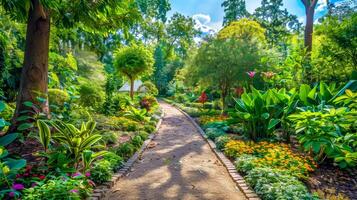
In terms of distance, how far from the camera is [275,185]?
341cm

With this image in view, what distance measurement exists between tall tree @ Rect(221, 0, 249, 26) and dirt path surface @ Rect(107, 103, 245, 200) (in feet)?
88.1

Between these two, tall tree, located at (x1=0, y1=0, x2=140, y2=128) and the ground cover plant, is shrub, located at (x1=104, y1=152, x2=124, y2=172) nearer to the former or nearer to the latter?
the ground cover plant

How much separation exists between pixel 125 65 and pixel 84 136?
1006 centimetres

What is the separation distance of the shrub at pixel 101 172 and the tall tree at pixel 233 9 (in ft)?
94.7

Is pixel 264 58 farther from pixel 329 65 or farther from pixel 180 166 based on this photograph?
pixel 180 166

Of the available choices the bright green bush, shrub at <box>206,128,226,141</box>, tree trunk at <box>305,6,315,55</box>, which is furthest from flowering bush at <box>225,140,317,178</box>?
tree trunk at <box>305,6,315,55</box>

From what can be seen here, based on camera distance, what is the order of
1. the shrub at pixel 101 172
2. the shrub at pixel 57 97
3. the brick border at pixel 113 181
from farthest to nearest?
the shrub at pixel 57 97 < the shrub at pixel 101 172 < the brick border at pixel 113 181

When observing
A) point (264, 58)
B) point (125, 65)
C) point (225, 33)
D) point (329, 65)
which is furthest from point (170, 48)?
point (329, 65)

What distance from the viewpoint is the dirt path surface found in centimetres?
355

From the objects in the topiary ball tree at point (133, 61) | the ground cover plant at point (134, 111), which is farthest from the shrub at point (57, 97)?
the topiary ball tree at point (133, 61)

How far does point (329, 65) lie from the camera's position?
7.48 m

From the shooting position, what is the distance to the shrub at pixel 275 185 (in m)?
3.15

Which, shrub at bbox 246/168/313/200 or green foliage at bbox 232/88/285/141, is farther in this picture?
green foliage at bbox 232/88/285/141

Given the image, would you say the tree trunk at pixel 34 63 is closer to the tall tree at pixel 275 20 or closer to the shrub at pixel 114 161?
the shrub at pixel 114 161
